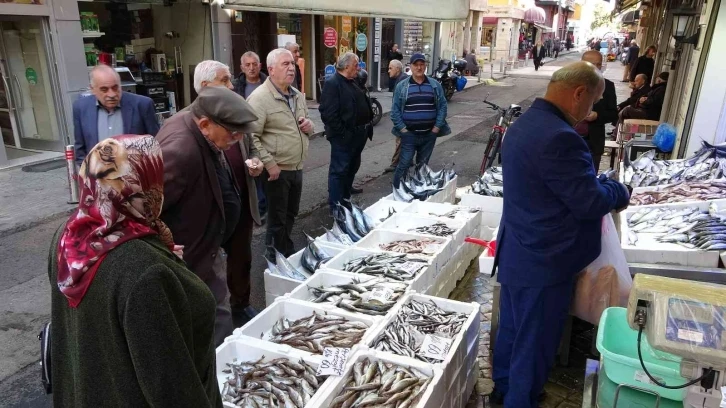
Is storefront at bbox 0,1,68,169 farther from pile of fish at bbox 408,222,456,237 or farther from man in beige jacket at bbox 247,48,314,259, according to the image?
pile of fish at bbox 408,222,456,237

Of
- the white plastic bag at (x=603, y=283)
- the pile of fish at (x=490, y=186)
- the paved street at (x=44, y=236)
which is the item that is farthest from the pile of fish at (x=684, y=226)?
the pile of fish at (x=490, y=186)

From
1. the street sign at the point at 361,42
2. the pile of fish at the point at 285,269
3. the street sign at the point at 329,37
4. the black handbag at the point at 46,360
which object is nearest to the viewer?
the black handbag at the point at 46,360

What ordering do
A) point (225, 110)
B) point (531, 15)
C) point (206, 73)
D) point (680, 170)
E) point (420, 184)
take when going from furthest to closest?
1. point (531, 15)
2. point (420, 184)
3. point (680, 170)
4. point (206, 73)
5. point (225, 110)

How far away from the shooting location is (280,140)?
4.96m


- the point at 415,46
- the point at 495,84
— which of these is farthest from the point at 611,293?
the point at 495,84

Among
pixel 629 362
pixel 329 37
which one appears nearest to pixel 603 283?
Answer: pixel 629 362

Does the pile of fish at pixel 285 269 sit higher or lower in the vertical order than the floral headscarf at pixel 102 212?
lower

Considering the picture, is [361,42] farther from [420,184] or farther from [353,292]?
[353,292]

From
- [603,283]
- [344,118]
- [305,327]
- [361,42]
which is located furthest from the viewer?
[361,42]

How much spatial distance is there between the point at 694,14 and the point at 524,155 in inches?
289

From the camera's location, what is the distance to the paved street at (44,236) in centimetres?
389

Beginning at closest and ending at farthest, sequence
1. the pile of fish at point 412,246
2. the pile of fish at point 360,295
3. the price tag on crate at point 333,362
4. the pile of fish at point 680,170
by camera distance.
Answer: the price tag on crate at point 333,362 < the pile of fish at point 360,295 < the pile of fish at point 412,246 < the pile of fish at point 680,170

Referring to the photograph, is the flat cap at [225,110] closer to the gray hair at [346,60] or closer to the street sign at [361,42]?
the gray hair at [346,60]

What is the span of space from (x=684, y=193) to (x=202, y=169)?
4175 millimetres
